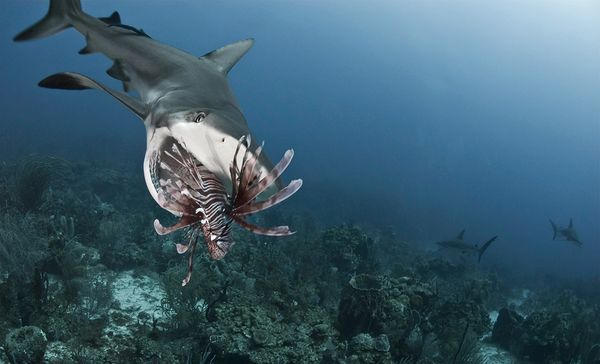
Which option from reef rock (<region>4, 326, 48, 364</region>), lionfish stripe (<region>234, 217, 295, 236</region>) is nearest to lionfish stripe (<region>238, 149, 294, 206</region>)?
lionfish stripe (<region>234, 217, 295, 236</region>)

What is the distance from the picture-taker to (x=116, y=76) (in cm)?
423

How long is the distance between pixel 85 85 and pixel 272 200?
6.61 ft

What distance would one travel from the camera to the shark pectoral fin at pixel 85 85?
2.82 metres

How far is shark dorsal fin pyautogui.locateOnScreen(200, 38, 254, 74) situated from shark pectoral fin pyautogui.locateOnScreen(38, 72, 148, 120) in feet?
4.90

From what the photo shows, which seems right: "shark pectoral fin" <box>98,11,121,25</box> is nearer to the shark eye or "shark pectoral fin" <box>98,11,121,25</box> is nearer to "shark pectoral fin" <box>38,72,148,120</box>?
"shark pectoral fin" <box>38,72,148,120</box>

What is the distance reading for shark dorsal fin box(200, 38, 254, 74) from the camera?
14.4 ft

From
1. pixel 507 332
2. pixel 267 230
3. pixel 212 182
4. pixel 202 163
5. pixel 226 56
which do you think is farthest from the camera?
pixel 507 332

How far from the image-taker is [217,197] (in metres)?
2.12

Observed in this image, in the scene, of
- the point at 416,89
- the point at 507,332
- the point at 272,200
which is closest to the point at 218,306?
the point at 272,200

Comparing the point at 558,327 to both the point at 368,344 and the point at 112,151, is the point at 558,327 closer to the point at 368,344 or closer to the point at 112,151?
the point at 368,344

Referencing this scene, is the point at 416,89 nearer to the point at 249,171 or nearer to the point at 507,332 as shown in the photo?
the point at 507,332

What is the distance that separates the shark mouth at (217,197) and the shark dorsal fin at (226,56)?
7.44ft

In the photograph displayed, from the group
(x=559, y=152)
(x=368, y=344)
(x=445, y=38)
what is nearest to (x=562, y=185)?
(x=559, y=152)

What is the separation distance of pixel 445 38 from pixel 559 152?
68.1 m
